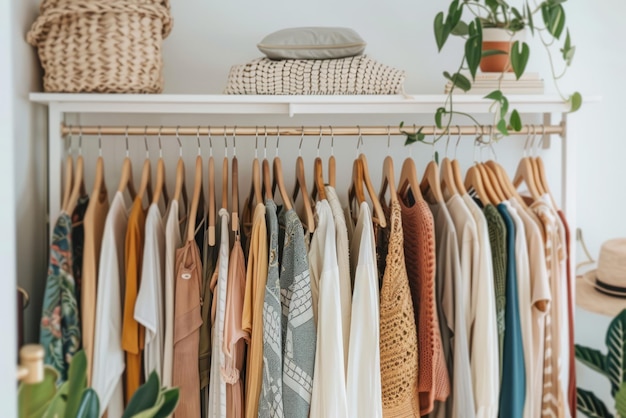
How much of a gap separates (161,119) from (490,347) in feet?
3.43

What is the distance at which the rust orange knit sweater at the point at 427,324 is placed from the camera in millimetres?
1441

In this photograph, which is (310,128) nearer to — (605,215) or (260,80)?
(260,80)

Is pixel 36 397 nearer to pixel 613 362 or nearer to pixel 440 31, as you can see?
pixel 440 31

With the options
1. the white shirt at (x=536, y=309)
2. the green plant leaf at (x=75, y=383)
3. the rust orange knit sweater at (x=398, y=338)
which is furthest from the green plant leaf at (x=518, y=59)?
the green plant leaf at (x=75, y=383)

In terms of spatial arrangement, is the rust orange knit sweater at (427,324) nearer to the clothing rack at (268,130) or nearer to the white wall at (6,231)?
the clothing rack at (268,130)

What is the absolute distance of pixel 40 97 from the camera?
1519mm

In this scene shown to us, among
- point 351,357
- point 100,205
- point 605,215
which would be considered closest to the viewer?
point 351,357

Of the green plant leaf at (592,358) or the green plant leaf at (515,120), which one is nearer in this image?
the green plant leaf at (515,120)

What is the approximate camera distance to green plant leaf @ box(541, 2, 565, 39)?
1.51 m

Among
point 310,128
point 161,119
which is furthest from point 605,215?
point 161,119

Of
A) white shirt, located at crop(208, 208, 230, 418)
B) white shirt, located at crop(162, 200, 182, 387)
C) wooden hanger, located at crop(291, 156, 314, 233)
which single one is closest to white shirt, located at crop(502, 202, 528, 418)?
wooden hanger, located at crop(291, 156, 314, 233)

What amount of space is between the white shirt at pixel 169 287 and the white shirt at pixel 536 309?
816mm

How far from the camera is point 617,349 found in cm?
164

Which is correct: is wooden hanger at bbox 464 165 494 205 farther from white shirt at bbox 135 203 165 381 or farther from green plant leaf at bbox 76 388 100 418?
green plant leaf at bbox 76 388 100 418
